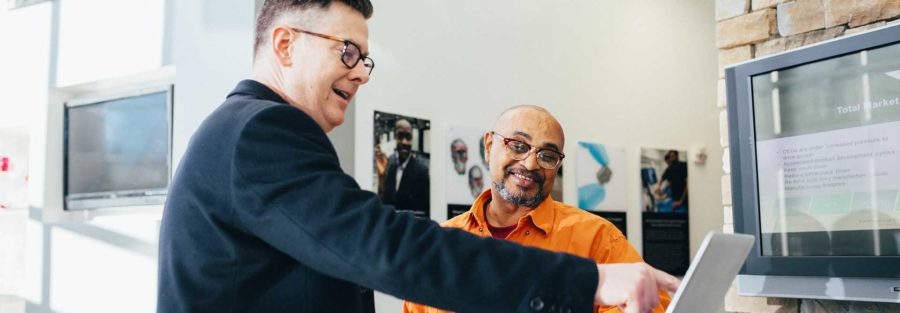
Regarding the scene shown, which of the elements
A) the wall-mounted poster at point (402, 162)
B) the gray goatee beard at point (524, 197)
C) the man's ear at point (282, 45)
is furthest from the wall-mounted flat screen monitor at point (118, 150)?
the man's ear at point (282, 45)

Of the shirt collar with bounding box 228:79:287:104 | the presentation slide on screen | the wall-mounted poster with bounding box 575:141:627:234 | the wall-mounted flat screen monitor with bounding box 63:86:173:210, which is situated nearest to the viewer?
the shirt collar with bounding box 228:79:287:104

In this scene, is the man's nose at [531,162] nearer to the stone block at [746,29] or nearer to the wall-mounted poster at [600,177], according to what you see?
the stone block at [746,29]

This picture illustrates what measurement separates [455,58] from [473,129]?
0.42m

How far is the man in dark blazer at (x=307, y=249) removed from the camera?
3.84 ft

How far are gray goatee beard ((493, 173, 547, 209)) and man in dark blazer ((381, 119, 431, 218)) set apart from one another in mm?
1720

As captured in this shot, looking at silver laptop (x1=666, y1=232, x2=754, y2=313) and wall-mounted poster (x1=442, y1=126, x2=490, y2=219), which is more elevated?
wall-mounted poster (x1=442, y1=126, x2=490, y2=219)

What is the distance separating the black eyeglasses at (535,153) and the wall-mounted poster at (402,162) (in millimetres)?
1704

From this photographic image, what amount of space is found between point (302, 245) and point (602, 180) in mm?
4782

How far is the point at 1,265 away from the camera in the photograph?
5.97m

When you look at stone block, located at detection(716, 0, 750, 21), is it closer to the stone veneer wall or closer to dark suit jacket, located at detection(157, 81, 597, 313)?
the stone veneer wall

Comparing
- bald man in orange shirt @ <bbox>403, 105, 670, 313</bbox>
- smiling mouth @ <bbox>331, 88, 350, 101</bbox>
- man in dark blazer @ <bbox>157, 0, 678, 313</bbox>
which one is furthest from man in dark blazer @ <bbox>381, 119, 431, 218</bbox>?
man in dark blazer @ <bbox>157, 0, 678, 313</bbox>

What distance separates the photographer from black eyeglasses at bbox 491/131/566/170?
2.76 m

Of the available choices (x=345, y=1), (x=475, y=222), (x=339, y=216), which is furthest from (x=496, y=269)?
(x=475, y=222)

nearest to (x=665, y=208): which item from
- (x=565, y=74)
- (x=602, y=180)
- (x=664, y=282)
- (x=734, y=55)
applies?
(x=602, y=180)
